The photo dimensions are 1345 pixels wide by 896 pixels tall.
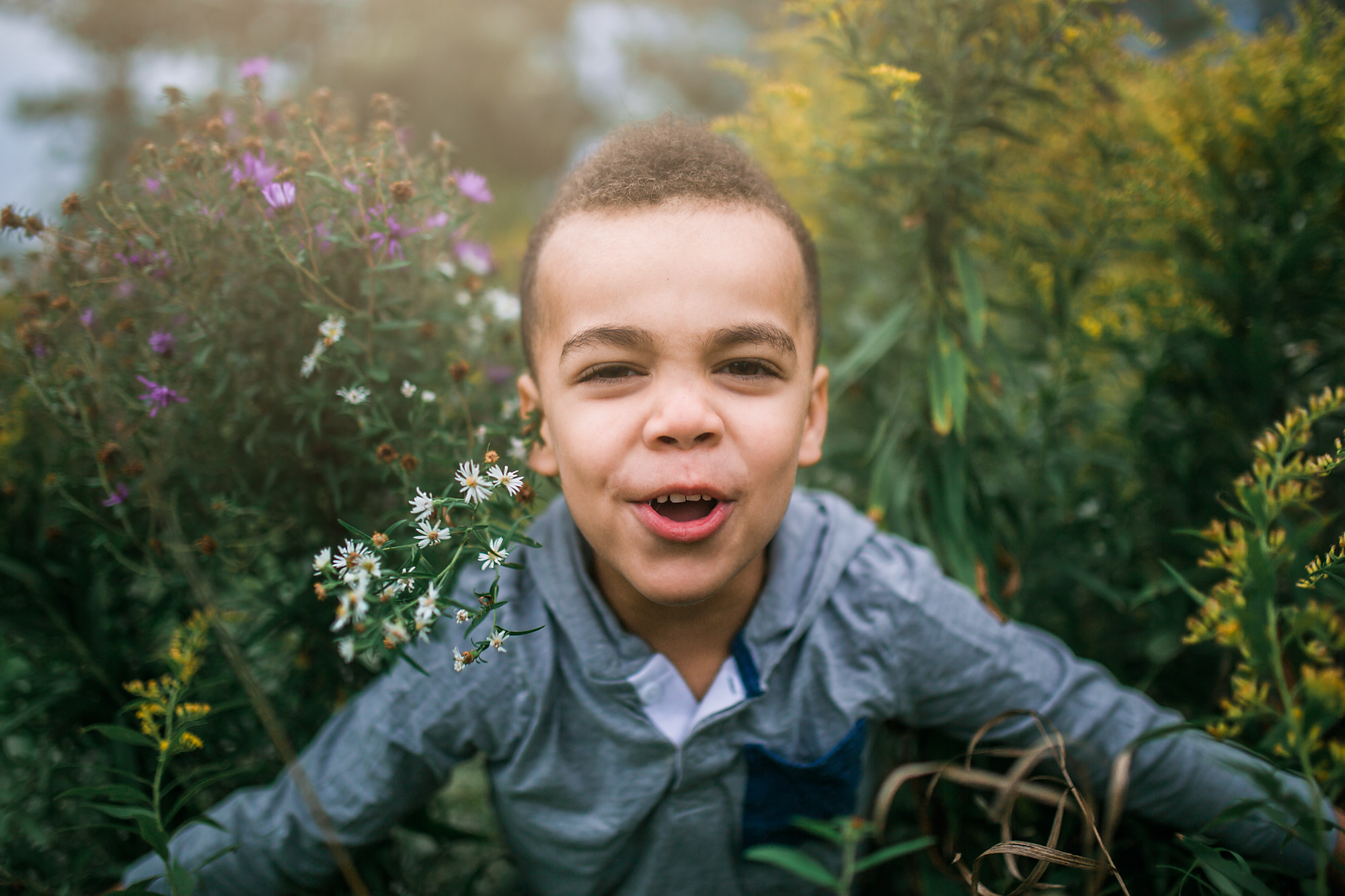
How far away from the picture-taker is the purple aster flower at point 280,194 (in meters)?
0.90

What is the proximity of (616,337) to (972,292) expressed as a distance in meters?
0.75

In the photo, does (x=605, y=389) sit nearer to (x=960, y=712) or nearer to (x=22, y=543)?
(x=960, y=712)

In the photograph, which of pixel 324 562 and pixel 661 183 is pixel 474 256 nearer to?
pixel 661 183

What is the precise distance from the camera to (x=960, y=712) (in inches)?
42.7

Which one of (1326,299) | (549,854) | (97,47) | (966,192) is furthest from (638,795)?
(97,47)

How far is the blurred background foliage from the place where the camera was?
45.3 inches

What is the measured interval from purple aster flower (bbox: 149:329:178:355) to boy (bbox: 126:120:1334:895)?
0.49 meters

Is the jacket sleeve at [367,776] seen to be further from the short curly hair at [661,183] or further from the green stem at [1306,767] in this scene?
the green stem at [1306,767]

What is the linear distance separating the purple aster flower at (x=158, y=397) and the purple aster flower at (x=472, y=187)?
0.49 meters

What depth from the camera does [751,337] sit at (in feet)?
2.83

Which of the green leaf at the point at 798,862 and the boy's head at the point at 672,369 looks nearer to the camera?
the green leaf at the point at 798,862

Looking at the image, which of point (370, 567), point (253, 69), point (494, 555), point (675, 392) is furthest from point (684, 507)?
point (253, 69)

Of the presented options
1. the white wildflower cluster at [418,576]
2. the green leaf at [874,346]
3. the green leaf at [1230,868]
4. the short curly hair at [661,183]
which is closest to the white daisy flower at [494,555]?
the white wildflower cluster at [418,576]

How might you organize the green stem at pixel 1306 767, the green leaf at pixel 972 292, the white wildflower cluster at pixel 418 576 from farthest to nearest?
the green leaf at pixel 972 292 < the white wildflower cluster at pixel 418 576 < the green stem at pixel 1306 767
